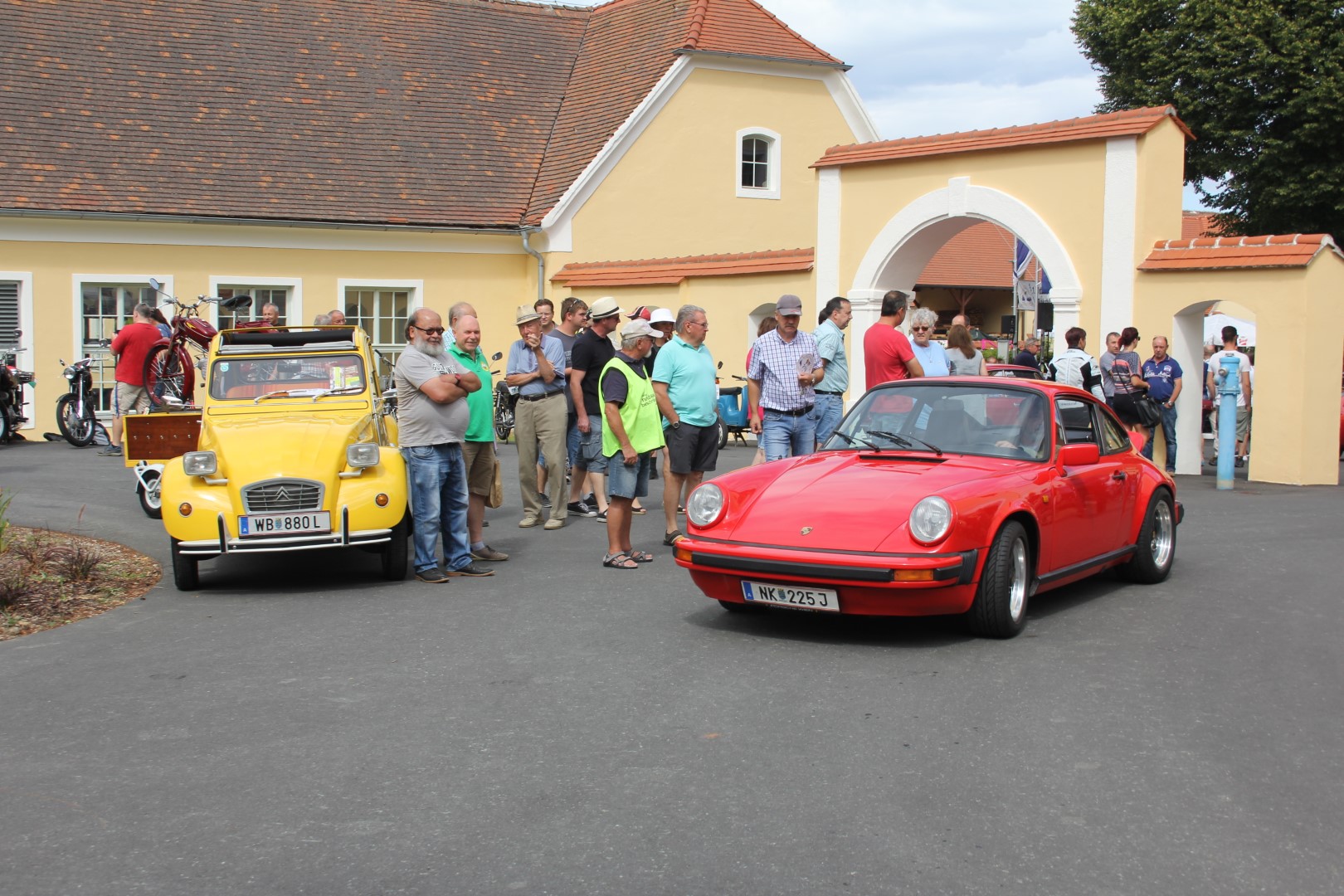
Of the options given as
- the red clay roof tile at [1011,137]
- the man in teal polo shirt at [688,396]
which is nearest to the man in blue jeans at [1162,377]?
the red clay roof tile at [1011,137]

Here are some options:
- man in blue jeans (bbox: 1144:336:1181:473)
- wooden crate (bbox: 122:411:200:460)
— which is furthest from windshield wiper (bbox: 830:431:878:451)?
man in blue jeans (bbox: 1144:336:1181:473)

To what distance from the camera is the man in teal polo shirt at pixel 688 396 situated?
10055mm

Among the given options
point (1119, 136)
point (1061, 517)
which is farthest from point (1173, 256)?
point (1061, 517)

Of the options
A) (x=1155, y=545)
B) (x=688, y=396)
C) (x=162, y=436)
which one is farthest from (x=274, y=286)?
(x=1155, y=545)

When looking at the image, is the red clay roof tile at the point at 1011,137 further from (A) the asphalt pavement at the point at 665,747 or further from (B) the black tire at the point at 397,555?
(B) the black tire at the point at 397,555

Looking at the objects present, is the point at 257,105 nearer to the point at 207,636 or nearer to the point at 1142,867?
the point at 207,636

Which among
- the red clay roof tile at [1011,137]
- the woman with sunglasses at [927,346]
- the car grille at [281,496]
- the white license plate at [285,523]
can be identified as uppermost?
the red clay roof tile at [1011,137]

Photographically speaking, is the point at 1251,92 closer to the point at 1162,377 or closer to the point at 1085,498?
the point at 1162,377

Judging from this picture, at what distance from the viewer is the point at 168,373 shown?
1589 cm

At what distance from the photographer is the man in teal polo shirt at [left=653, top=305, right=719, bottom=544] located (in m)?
10.1

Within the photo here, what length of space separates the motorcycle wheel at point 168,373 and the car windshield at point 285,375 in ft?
18.0

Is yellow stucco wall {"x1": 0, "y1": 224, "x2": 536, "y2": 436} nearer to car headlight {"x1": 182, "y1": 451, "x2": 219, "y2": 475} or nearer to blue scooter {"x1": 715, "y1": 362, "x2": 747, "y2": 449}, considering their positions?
blue scooter {"x1": 715, "y1": 362, "x2": 747, "y2": 449}

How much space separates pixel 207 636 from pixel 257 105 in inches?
756

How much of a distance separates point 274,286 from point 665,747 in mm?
20142
